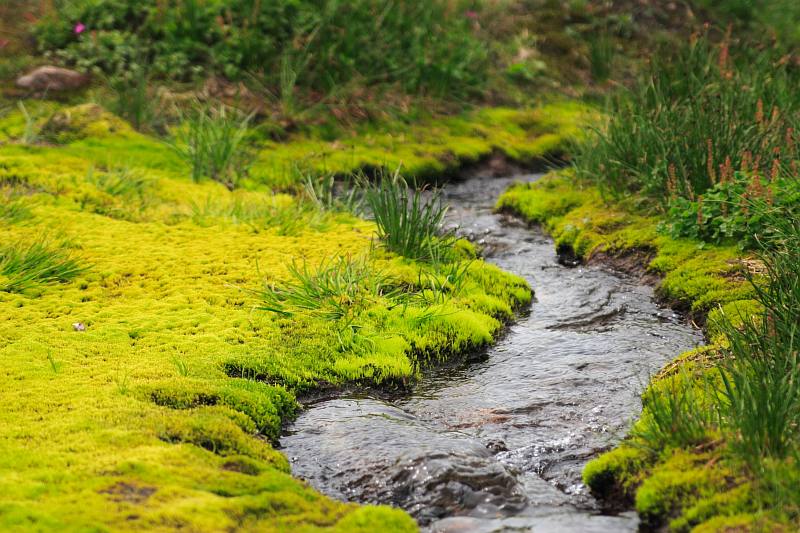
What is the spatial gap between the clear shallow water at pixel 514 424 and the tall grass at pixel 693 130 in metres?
1.18

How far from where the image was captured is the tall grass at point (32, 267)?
219 inches

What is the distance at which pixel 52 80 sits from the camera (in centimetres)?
996

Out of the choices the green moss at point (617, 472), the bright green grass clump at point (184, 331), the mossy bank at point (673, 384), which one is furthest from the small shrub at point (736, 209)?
the green moss at point (617, 472)

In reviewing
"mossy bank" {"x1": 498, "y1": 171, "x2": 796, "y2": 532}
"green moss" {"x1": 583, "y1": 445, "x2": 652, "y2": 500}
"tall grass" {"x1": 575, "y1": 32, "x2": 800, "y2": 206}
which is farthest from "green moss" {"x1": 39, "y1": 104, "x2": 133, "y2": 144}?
"green moss" {"x1": 583, "y1": 445, "x2": 652, "y2": 500}

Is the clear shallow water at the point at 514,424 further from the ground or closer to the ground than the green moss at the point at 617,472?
closer to the ground

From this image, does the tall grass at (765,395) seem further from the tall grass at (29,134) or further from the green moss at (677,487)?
the tall grass at (29,134)

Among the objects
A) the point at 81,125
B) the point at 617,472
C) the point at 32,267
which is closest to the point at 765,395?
the point at 617,472

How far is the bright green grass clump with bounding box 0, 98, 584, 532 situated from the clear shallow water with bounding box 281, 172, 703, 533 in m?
0.22

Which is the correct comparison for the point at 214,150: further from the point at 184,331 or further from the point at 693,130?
the point at 693,130

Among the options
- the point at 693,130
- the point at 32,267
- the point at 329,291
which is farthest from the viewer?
the point at 693,130

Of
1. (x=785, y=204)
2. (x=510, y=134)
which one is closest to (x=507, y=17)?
(x=510, y=134)

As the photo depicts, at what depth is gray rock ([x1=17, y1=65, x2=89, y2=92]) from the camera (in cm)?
988

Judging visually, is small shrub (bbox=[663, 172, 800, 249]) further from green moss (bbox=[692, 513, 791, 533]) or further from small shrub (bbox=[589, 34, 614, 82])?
small shrub (bbox=[589, 34, 614, 82])

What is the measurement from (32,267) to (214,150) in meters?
2.96
